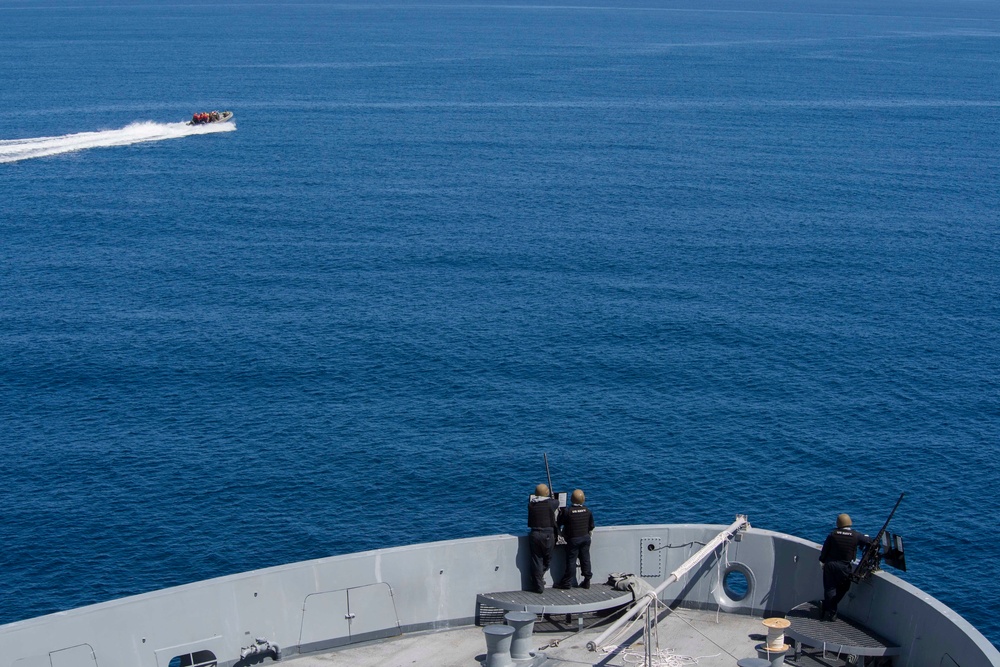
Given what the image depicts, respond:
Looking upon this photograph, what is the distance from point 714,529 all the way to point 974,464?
3725 cm

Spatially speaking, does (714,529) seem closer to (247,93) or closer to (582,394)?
(582,394)

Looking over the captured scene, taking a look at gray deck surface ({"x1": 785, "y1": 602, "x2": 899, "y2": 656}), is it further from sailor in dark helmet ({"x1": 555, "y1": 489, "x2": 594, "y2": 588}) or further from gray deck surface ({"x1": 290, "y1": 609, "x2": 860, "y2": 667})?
sailor in dark helmet ({"x1": 555, "y1": 489, "x2": 594, "y2": 588})

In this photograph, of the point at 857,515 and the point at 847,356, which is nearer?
the point at 857,515

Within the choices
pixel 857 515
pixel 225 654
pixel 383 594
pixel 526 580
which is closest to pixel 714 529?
pixel 526 580

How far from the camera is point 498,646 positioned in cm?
1662

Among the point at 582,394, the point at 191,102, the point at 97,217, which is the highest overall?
the point at 191,102

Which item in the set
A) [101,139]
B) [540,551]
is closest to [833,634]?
[540,551]

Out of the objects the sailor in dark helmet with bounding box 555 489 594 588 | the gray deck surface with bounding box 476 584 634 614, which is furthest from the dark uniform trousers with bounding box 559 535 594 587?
the gray deck surface with bounding box 476 584 634 614

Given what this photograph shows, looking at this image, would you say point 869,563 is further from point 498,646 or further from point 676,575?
point 498,646

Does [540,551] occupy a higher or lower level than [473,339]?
lower

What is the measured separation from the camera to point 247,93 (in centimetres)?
15775

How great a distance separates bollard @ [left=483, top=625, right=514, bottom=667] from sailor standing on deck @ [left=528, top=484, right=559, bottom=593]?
2.46 meters

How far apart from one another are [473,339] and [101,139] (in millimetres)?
70336

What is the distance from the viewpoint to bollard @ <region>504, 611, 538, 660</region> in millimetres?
16859
